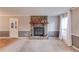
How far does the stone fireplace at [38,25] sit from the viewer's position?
12.0 m

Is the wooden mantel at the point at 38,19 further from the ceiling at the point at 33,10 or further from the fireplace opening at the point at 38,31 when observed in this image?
the ceiling at the point at 33,10

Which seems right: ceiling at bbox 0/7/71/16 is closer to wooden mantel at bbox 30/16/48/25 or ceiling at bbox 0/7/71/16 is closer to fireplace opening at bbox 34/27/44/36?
wooden mantel at bbox 30/16/48/25

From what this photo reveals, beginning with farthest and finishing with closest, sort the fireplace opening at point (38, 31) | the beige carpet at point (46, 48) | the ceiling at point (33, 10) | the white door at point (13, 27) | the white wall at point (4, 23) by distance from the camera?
the fireplace opening at point (38, 31), the white wall at point (4, 23), the white door at point (13, 27), the ceiling at point (33, 10), the beige carpet at point (46, 48)

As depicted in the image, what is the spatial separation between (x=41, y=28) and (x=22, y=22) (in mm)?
1739

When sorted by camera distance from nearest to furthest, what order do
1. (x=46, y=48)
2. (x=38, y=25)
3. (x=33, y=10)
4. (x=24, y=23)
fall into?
(x=46, y=48) < (x=33, y=10) < (x=24, y=23) < (x=38, y=25)

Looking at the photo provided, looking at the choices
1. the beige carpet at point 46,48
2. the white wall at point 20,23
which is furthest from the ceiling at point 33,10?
the white wall at point 20,23

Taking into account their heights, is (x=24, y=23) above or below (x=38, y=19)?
below

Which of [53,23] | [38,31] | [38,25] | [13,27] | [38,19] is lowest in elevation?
[38,31]

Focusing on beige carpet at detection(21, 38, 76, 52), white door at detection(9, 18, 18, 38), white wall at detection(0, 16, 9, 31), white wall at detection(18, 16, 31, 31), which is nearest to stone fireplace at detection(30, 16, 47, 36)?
white wall at detection(18, 16, 31, 31)

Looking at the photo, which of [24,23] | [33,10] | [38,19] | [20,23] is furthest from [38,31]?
[33,10]

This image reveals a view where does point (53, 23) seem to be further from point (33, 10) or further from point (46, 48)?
point (46, 48)

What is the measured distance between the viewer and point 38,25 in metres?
12.3
